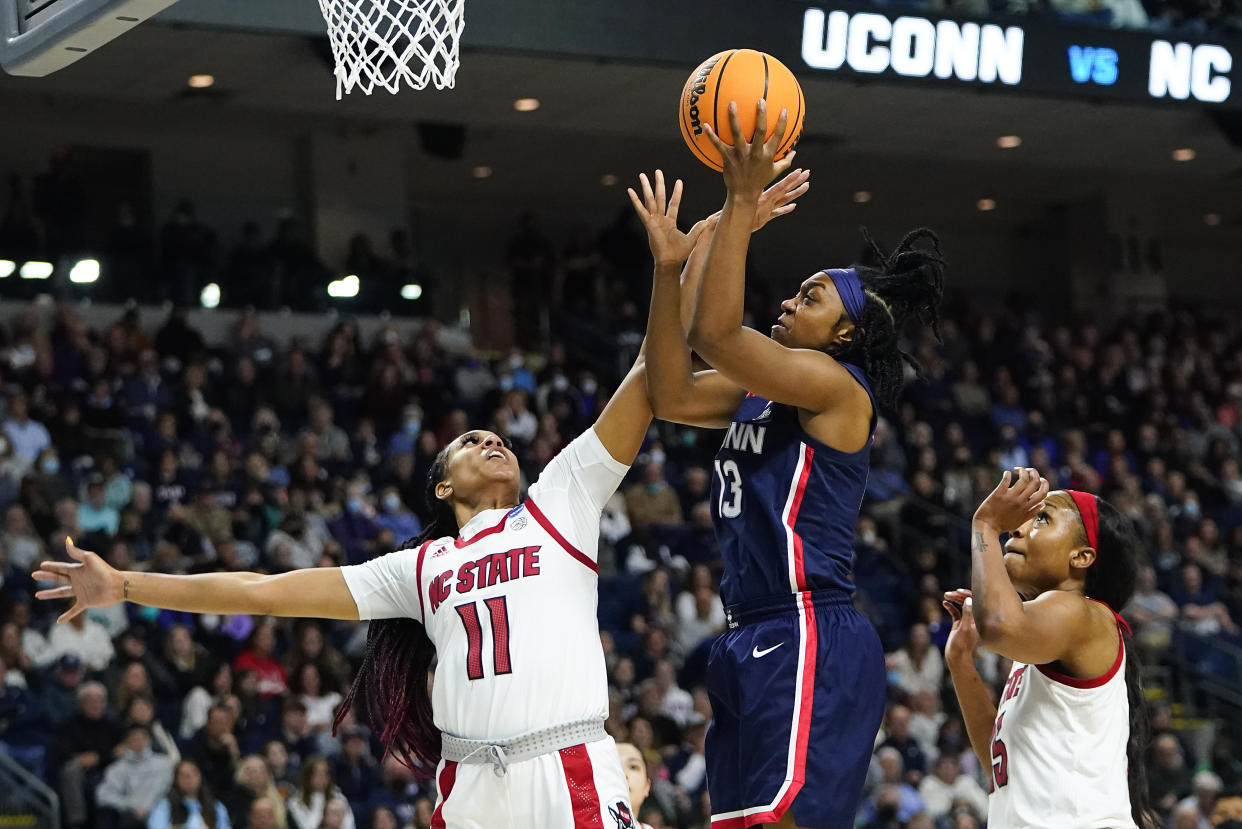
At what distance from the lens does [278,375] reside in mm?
15891

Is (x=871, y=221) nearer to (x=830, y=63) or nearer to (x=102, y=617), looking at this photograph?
(x=830, y=63)

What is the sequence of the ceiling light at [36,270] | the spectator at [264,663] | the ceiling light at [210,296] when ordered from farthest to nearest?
the ceiling light at [210,296]
the ceiling light at [36,270]
the spectator at [264,663]

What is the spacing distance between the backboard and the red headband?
292 cm

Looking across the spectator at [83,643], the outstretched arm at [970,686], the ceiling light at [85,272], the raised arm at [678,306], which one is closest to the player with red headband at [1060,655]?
the outstretched arm at [970,686]

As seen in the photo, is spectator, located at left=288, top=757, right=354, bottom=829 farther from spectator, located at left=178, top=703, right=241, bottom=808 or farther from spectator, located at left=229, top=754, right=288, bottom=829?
spectator, located at left=178, top=703, right=241, bottom=808

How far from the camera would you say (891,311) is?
4941 mm

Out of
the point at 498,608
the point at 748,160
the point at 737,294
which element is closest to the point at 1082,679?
the point at 737,294

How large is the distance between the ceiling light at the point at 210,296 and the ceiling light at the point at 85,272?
1.06 m

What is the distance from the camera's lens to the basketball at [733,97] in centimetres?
479

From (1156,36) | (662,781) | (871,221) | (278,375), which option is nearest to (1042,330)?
(871,221)

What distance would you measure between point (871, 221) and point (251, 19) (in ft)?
42.5

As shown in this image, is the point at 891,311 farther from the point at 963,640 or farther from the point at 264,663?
the point at 264,663

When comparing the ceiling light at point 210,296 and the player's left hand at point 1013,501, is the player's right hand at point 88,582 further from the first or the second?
the ceiling light at point 210,296

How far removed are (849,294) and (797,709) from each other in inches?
45.0
